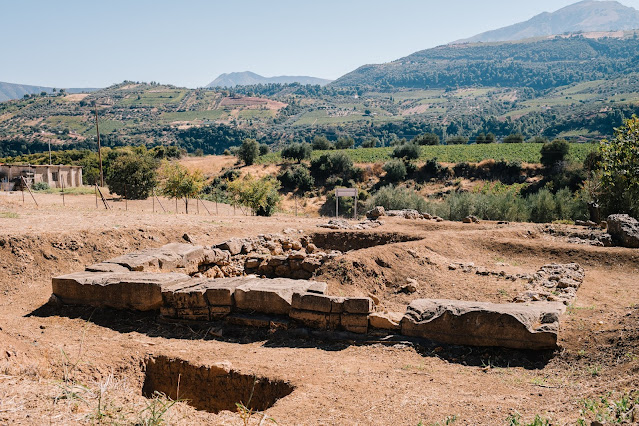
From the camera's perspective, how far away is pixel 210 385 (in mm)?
7512

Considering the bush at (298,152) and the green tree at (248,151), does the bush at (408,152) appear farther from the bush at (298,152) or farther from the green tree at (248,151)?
the green tree at (248,151)

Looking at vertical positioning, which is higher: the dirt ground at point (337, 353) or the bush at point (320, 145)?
the bush at point (320, 145)

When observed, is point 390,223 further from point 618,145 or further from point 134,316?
point 134,316

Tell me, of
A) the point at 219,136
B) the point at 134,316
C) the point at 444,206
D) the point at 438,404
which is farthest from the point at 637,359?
the point at 219,136

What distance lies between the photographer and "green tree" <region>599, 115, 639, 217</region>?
1903cm

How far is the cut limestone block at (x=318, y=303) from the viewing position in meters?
8.82

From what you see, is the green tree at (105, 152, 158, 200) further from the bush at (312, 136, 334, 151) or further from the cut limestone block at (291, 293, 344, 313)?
the bush at (312, 136, 334, 151)

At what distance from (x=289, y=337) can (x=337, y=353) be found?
113 centimetres

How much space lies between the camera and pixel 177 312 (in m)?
9.70

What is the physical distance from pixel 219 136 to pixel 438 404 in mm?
143001

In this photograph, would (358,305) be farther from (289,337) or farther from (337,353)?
(289,337)

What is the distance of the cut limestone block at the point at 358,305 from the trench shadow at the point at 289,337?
1.49 ft

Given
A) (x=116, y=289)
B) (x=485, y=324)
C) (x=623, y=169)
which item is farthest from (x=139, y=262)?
(x=623, y=169)

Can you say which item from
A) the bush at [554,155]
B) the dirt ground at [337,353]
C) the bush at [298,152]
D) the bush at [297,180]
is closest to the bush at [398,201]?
the dirt ground at [337,353]
